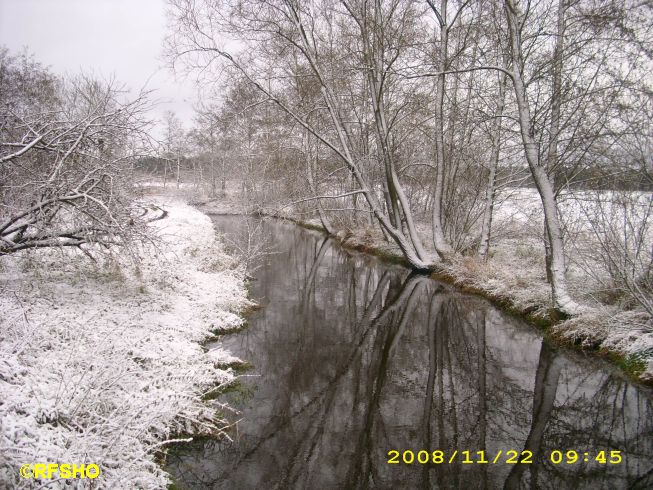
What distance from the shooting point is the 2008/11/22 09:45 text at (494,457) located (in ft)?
15.5

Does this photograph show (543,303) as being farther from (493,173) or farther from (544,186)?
(493,173)

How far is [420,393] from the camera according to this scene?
6430 mm

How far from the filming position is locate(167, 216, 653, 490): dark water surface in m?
4.49

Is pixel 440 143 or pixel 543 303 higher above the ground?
pixel 440 143

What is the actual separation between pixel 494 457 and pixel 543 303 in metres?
5.99

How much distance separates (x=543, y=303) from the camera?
9766mm

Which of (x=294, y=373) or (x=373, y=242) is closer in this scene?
(x=294, y=373)

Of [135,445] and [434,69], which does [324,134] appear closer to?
[434,69]

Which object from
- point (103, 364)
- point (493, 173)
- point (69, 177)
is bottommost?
point (103, 364)

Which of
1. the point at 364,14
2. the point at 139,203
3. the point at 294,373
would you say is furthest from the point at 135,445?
the point at 364,14

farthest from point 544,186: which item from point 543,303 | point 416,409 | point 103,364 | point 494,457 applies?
point 103,364

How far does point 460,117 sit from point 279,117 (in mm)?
6992

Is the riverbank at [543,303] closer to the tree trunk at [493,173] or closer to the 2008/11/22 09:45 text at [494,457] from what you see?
the tree trunk at [493,173]

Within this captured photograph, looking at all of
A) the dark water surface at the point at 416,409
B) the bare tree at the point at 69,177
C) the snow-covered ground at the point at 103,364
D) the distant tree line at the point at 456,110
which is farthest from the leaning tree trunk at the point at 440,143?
the bare tree at the point at 69,177
